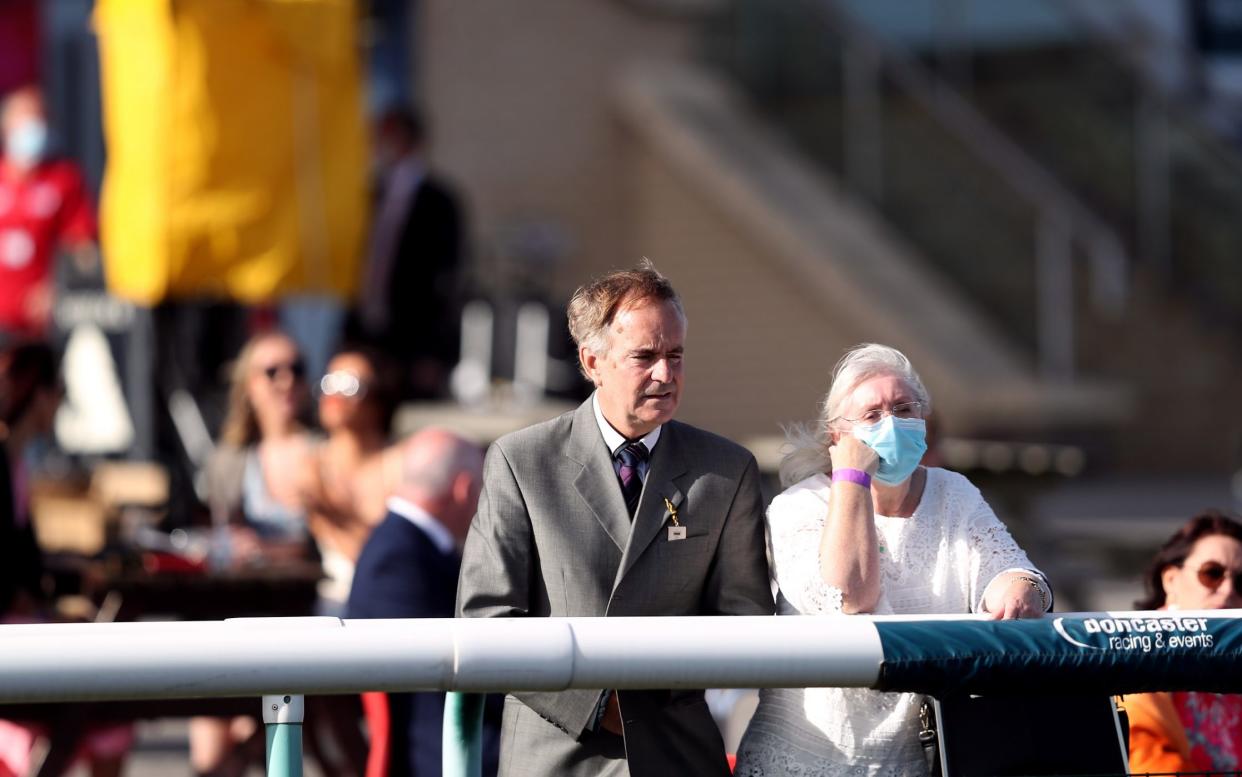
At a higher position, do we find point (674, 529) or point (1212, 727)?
point (674, 529)

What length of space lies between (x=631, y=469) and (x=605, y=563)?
7.9 inches

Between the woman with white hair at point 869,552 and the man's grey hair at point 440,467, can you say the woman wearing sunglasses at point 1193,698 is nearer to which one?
the woman with white hair at point 869,552

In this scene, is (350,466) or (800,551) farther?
(350,466)

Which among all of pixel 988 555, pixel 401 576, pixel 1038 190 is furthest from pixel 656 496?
pixel 1038 190

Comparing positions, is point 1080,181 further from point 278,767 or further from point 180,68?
point 278,767

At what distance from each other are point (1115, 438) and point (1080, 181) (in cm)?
197

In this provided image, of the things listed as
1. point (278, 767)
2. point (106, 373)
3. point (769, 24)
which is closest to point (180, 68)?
point (106, 373)

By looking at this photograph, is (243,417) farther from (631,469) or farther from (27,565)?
(631,469)

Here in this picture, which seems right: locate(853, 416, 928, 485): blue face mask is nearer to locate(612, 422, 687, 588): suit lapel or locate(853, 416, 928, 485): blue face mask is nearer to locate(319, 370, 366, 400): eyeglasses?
locate(612, 422, 687, 588): suit lapel

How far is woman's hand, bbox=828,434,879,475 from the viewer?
11.0 feet

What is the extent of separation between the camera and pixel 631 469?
136 inches

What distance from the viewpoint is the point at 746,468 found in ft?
11.4

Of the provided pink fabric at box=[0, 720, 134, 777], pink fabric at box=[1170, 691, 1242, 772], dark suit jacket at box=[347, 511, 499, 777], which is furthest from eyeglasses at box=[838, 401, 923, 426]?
pink fabric at box=[0, 720, 134, 777]

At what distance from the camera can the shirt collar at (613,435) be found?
3.47 m
